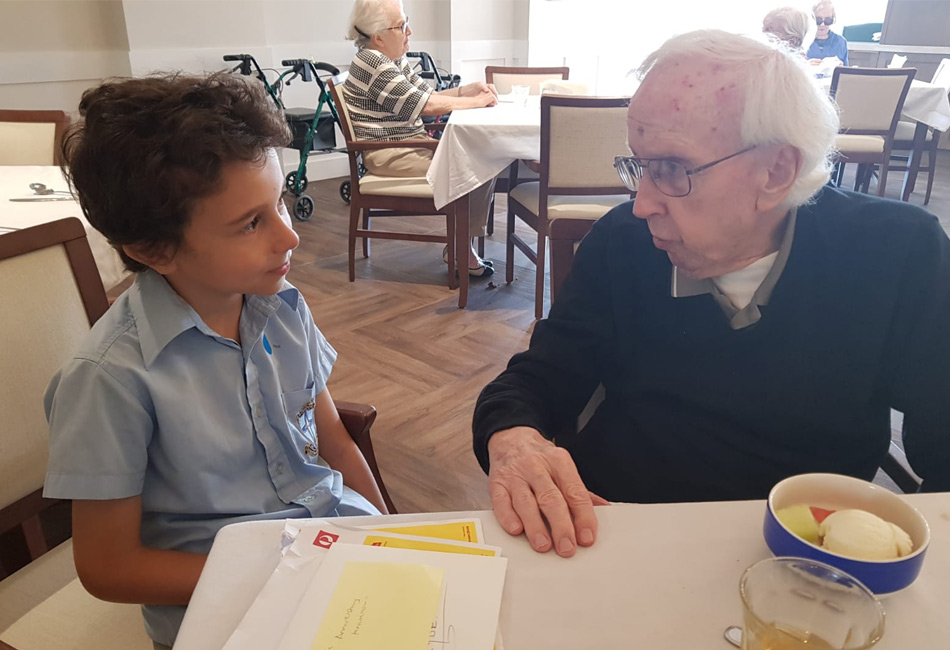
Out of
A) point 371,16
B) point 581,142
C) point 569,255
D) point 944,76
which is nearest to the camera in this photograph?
point 569,255

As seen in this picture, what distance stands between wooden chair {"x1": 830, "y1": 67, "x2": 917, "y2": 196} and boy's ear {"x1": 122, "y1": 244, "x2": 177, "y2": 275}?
422 centimetres

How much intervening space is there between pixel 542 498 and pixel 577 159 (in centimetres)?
237

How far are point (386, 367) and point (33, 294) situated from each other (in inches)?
68.7

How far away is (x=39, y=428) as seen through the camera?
107cm

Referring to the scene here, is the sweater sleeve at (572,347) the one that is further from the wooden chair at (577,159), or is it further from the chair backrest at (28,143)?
the chair backrest at (28,143)

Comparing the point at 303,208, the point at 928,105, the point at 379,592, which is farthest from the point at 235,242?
the point at 928,105

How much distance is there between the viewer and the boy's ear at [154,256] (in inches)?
36.3

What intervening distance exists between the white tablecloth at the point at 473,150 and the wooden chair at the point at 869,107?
2198mm

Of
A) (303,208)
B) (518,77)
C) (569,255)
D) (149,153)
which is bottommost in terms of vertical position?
(303,208)

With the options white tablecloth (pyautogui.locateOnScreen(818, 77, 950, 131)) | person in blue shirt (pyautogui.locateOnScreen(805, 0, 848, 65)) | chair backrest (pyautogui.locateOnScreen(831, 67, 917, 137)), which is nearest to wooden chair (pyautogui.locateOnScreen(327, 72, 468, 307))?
chair backrest (pyautogui.locateOnScreen(831, 67, 917, 137))

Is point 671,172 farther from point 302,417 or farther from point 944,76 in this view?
point 944,76

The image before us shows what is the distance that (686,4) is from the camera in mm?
6918

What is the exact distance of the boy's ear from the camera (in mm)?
923

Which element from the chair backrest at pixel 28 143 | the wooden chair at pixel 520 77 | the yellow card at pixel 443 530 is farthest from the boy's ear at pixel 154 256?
the wooden chair at pixel 520 77
